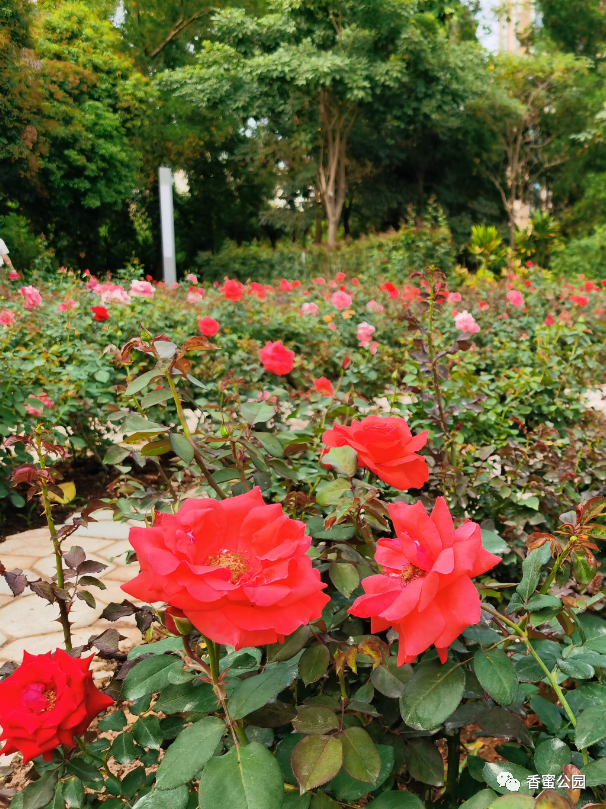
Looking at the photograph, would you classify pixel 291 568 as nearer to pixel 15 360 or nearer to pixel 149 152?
pixel 15 360

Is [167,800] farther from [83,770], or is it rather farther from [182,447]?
[182,447]

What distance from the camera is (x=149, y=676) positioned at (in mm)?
662

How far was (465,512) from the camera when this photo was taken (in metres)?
1.58

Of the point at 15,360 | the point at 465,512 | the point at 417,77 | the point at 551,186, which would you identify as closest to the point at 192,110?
the point at 417,77

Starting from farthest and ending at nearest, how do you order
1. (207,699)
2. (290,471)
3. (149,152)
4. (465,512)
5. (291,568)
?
(149,152) < (465,512) < (290,471) < (207,699) < (291,568)

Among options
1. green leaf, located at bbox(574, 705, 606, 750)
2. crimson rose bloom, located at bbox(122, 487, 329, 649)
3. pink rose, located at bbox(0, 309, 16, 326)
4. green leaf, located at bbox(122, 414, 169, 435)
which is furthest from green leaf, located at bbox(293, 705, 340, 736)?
pink rose, located at bbox(0, 309, 16, 326)

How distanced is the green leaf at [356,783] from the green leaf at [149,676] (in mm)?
196

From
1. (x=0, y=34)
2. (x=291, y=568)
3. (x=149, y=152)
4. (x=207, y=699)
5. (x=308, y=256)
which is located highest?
(x=0, y=34)

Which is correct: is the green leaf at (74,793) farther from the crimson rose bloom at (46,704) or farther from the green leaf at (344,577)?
the green leaf at (344,577)

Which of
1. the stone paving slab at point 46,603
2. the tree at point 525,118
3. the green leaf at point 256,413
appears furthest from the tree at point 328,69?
the green leaf at point 256,413

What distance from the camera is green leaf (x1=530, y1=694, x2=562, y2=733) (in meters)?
0.68

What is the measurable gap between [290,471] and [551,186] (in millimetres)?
19593

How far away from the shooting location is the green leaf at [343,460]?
0.78 m

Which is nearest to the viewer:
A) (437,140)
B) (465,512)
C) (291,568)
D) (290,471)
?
(291,568)
